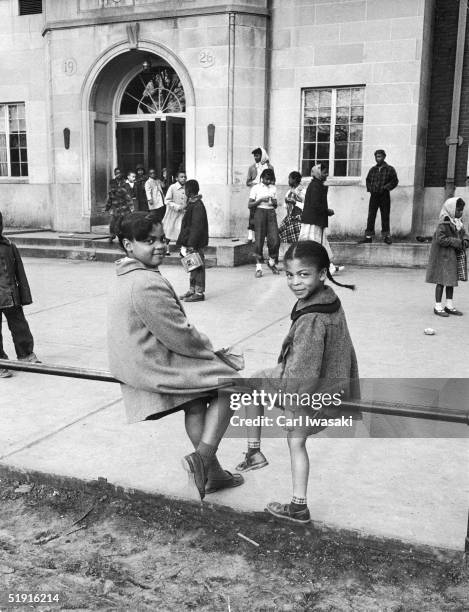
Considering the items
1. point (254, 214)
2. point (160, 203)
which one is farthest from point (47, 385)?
point (160, 203)

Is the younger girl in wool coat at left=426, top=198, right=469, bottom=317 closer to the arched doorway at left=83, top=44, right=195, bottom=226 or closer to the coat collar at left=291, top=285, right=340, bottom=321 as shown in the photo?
the coat collar at left=291, top=285, right=340, bottom=321

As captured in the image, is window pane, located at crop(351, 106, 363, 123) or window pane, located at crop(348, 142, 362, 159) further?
window pane, located at crop(348, 142, 362, 159)

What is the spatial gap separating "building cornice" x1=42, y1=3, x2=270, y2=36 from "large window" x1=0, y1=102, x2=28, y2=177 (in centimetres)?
249

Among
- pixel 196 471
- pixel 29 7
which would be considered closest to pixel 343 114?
pixel 29 7

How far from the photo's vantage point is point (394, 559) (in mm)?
3223

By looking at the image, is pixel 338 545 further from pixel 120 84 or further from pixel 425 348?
pixel 120 84

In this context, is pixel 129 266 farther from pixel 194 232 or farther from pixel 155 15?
pixel 155 15

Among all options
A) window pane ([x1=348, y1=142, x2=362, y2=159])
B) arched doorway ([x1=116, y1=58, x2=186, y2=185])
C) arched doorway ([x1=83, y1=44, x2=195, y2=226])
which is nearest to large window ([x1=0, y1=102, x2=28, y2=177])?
arched doorway ([x1=83, y1=44, x2=195, y2=226])

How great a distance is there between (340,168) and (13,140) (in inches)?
358

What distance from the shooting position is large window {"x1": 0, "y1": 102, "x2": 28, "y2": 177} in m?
17.9

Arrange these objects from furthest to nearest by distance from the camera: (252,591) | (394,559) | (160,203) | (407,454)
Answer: (160,203)
(407,454)
(394,559)
(252,591)

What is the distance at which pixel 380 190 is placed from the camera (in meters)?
13.5

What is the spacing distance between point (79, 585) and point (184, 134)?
14.5 m

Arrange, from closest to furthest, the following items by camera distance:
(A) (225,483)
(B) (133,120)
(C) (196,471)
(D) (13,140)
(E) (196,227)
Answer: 1. (C) (196,471)
2. (A) (225,483)
3. (E) (196,227)
4. (B) (133,120)
5. (D) (13,140)
